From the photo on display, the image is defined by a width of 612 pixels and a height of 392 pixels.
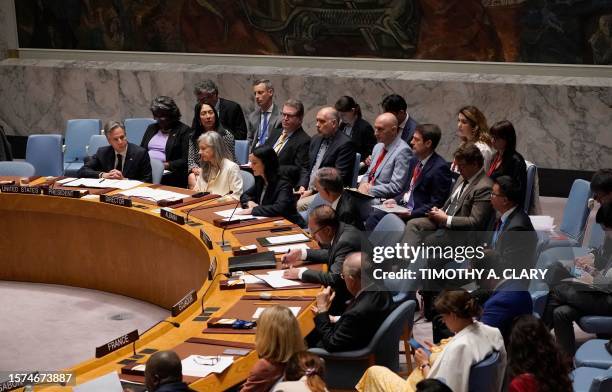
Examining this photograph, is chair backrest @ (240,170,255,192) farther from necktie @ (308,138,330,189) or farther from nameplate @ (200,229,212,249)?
nameplate @ (200,229,212,249)

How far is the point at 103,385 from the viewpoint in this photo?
4.43m

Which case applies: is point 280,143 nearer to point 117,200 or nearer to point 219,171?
point 219,171

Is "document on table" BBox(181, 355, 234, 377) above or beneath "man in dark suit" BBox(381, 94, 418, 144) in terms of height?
beneath

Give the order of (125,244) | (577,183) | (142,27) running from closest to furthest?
(577,183) → (125,244) → (142,27)

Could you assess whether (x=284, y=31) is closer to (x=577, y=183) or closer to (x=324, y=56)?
(x=324, y=56)

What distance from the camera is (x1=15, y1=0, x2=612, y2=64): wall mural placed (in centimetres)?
1110

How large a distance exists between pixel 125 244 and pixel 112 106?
5507mm

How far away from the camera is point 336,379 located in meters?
5.52

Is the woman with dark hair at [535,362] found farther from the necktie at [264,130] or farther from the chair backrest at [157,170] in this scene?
the necktie at [264,130]

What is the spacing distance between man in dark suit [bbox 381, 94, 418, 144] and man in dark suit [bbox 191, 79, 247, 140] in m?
1.83

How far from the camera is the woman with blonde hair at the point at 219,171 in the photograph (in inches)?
333

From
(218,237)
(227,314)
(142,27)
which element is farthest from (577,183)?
(142,27)

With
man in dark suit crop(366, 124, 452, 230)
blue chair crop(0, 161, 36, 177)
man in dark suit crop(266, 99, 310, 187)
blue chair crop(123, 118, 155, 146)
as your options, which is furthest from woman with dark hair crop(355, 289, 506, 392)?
blue chair crop(123, 118, 155, 146)

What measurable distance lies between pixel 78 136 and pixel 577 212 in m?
A: 5.93
